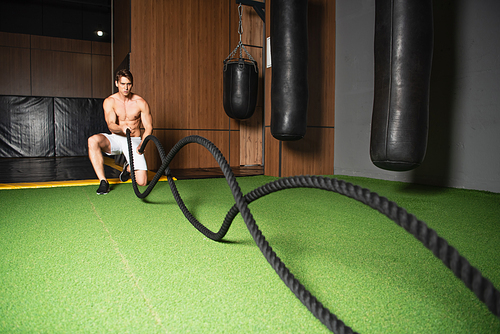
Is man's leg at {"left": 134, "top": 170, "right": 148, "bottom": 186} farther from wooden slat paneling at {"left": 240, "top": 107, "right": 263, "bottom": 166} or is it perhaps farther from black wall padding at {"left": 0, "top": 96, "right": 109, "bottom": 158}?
black wall padding at {"left": 0, "top": 96, "right": 109, "bottom": 158}

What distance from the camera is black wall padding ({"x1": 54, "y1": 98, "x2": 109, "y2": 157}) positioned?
833 centimetres

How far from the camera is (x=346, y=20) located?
13.6ft

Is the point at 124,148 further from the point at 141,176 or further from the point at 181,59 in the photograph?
the point at 181,59

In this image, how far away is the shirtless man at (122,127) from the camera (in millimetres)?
3000

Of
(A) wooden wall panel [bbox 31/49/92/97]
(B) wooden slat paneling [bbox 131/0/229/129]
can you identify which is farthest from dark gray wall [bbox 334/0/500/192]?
(A) wooden wall panel [bbox 31/49/92/97]

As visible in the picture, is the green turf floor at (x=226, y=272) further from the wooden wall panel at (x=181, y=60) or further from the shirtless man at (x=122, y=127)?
the wooden wall panel at (x=181, y=60)

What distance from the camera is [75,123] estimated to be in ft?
27.9

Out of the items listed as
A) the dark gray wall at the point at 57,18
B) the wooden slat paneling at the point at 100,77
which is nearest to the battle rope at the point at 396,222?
the wooden slat paneling at the point at 100,77

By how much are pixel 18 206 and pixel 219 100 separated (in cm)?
357

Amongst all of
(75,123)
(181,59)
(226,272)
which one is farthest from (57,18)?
(226,272)

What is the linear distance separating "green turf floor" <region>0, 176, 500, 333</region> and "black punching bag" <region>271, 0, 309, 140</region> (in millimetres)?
1350

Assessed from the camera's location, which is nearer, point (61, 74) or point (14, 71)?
point (14, 71)

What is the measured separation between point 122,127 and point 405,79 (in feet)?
8.39

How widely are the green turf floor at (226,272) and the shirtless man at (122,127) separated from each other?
3.16ft
